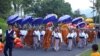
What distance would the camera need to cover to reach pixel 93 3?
183ft

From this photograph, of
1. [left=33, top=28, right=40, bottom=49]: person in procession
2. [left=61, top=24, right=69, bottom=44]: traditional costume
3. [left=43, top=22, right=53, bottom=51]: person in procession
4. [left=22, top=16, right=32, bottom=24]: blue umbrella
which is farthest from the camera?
[left=22, top=16, right=32, bottom=24]: blue umbrella

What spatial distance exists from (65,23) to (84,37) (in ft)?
7.22

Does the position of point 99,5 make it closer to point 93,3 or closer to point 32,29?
point 93,3

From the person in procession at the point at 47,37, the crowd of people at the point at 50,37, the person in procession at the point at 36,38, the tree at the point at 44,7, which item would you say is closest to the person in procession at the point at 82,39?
the crowd of people at the point at 50,37

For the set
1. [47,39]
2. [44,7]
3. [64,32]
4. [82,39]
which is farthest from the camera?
[44,7]

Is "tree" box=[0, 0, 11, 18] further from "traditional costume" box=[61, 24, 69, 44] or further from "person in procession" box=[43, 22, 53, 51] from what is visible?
"person in procession" box=[43, 22, 53, 51]

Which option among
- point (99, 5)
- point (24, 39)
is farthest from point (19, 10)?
point (24, 39)

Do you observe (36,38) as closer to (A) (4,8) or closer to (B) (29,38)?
(B) (29,38)

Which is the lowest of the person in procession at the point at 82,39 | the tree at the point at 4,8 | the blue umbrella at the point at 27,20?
the person in procession at the point at 82,39

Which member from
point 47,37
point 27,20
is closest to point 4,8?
point 27,20

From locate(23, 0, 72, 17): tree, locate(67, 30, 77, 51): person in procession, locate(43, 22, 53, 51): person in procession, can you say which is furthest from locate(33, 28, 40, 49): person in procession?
locate(23, 0, 72, 17): tree

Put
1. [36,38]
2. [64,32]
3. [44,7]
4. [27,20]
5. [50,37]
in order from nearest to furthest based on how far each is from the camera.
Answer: [50,37] < [36,38] < [64,32] < [27,20] < [44,7]

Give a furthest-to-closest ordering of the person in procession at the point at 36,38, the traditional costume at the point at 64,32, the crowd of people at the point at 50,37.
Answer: the traditional costume at the point at 64,32, the person in procession at the point at 36,38, the crowd of people at the point at 50,37

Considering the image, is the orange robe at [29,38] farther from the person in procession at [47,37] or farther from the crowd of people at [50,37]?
the person in procession at [47,37]
